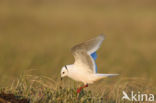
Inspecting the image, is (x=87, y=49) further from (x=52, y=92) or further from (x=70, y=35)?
(x=70, y=35)

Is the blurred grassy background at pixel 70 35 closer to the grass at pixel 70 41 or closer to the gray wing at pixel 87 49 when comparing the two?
the grass at pixel 70 41

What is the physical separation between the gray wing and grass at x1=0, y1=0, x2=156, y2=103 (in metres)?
0.47

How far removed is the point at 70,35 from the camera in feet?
87.7

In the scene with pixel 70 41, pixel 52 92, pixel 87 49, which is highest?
pixel 70 41

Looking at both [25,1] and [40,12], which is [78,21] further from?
[25,1]


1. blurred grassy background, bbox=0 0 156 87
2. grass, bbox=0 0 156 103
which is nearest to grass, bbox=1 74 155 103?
grass, bbox=0 0 156 103

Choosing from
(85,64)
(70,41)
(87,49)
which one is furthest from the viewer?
(70,41)

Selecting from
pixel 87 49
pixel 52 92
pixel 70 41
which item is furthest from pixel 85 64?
pixel 70 41

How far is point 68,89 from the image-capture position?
748cm

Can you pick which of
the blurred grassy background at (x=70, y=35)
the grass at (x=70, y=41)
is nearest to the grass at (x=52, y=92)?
the grass at (x=70, y=41)

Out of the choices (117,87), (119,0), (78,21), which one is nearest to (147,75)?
(117,87)

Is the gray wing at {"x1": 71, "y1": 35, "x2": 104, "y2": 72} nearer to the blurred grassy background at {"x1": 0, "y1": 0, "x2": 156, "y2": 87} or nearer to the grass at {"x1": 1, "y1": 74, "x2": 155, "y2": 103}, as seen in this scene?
the grass at {"x1": 1, "y1": 74, "x2": 155, "y2": 103}

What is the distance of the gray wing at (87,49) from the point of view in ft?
23.6

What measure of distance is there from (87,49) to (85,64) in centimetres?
→ 25
